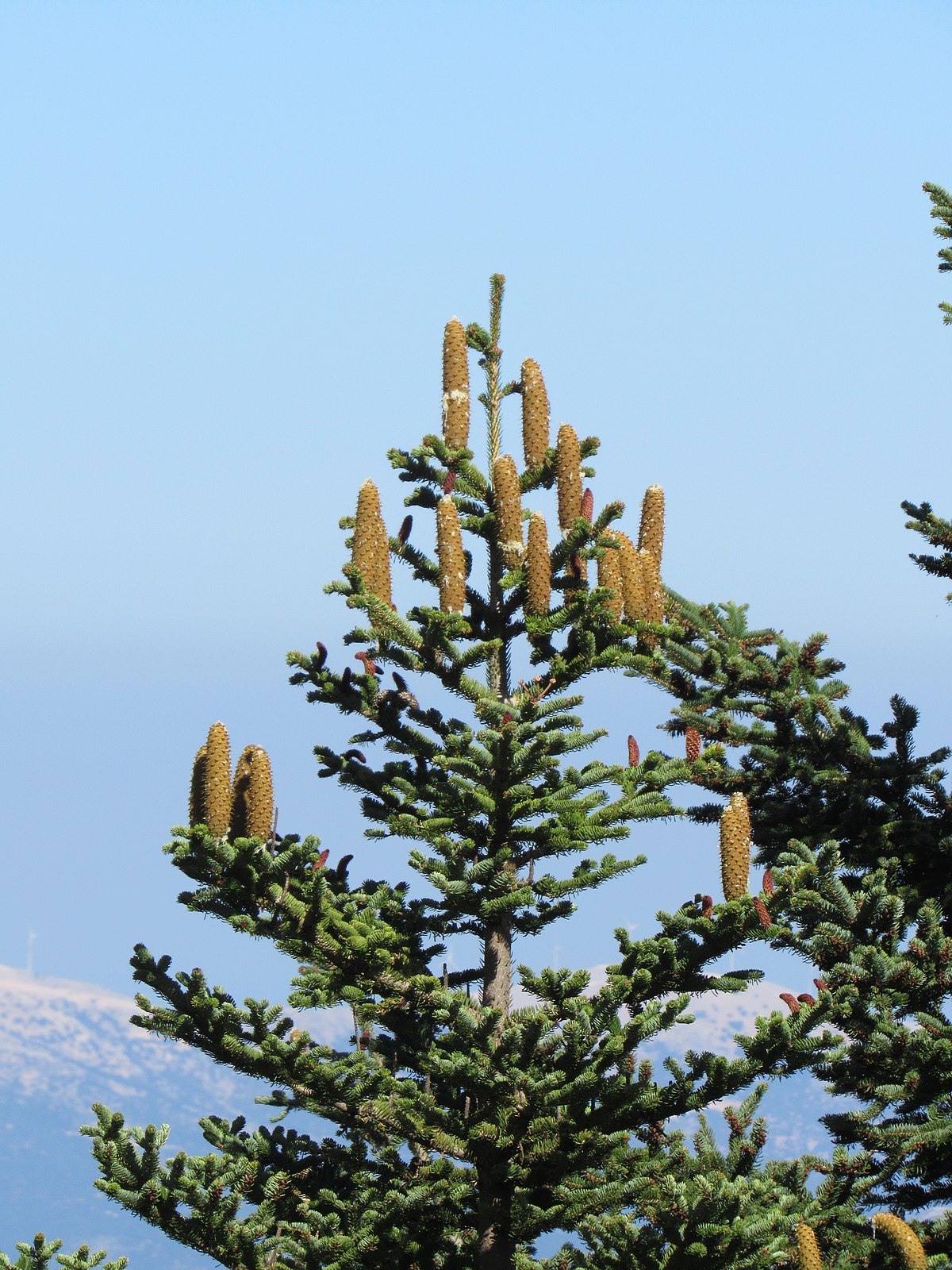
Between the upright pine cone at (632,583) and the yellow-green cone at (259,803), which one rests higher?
the upright pine cone at (632,583)

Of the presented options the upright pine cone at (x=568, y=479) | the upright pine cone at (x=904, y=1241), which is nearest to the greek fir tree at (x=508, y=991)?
the upright pine cone at (x=568, y=479)

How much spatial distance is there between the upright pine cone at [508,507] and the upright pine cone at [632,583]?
100 centimetres

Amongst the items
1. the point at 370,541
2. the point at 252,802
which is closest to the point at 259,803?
the point at 252,802

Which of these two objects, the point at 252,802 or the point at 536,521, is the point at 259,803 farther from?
the point at 536,521

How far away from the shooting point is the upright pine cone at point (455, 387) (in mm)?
15289

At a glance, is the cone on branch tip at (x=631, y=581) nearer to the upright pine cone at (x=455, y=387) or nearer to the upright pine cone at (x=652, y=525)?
the upright pine cone at (x=652, y=525)

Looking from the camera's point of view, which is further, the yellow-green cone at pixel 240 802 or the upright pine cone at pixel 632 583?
the upright pine cone at pixel 632 583

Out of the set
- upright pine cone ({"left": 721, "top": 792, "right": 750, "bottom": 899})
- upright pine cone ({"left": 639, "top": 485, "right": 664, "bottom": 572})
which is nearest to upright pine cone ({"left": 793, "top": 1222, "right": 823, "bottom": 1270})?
upright pine cone ({"left": 721, "top": 792, "right": 750, "bottom": 899})

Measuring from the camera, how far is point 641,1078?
1391 cm

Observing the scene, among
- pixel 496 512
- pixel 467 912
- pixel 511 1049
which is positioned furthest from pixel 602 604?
pixel 511 1049

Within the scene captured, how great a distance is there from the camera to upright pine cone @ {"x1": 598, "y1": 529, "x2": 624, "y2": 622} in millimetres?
15055

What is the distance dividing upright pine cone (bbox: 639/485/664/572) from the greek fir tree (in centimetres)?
2

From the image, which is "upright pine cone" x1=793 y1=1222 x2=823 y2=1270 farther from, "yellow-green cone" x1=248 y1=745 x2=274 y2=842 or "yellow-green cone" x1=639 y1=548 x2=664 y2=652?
"yellow-green cone" x1=639 y1=548 x2=664 y2=652

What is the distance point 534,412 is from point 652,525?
1616 millimetres
